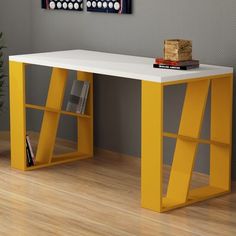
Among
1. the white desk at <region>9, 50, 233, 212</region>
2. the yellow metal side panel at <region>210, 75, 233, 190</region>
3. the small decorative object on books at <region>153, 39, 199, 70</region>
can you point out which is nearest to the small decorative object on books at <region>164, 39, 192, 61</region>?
the small decorative object on books at <region>153, 39, 199, 70</region>

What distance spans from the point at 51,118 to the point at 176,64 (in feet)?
4.29

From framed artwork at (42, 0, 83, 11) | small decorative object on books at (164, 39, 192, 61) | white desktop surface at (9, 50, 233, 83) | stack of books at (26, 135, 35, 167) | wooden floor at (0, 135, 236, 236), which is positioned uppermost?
framed artwork at (42, 0, 83, 11)

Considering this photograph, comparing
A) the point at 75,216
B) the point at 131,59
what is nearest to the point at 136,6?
the point at 131,59

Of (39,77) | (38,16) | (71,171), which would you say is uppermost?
(38,16)

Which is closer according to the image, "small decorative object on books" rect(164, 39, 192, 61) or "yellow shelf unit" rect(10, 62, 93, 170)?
"small decorative object on books" rect(164, 39, 192, 61)

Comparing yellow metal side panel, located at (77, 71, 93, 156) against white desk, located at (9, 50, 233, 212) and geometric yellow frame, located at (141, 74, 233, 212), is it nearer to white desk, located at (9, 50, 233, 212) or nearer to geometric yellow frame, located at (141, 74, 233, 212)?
white desk, located at (9, 50, 233, 212)

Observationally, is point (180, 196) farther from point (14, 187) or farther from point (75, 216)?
point (14, 187)

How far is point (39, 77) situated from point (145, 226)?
7.51 feet

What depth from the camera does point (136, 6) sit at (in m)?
4.98

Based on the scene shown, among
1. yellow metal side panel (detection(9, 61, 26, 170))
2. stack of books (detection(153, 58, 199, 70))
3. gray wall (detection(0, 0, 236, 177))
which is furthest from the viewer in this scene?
yellow metal side panel (detection(9, 61, 26, 170))

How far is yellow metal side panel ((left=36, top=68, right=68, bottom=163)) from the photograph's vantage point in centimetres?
512

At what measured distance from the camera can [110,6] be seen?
16.8 ft

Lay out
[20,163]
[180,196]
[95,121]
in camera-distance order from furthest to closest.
Answer: [95,121]
[20,163]
[180,196]

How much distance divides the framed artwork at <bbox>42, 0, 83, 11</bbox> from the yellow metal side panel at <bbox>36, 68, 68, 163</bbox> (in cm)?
53
